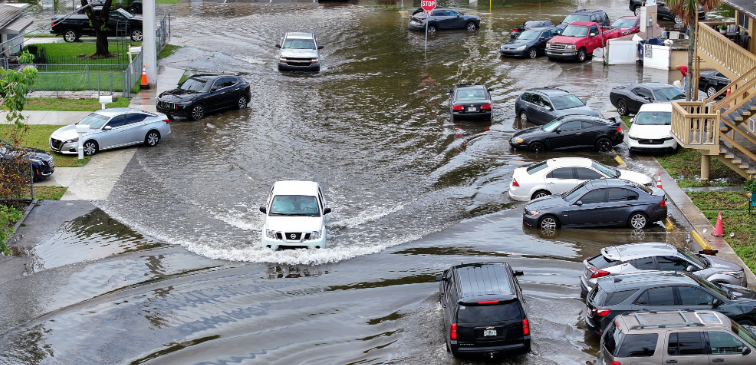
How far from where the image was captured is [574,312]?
693 inches

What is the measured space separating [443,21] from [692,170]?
29170 millimetres

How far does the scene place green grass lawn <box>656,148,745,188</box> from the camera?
26516 mm

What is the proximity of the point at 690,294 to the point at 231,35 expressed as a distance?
4161cm

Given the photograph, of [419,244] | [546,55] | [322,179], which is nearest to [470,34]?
[546,55]

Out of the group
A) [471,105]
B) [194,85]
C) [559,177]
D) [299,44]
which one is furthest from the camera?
[299,44]

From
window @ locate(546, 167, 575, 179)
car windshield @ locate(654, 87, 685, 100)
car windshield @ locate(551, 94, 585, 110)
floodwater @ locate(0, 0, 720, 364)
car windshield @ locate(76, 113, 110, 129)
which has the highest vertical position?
car windshield @ locate(654, 87, 685, 100)

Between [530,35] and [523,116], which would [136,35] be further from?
[523,116]

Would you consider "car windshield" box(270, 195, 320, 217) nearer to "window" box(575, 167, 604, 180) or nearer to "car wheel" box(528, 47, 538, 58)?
"window" box(575, 167, 604, 180)

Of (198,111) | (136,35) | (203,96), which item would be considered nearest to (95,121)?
(198,111)

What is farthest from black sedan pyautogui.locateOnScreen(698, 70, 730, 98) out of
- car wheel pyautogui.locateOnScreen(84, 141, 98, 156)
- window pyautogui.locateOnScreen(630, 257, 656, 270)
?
car wheel pyautogui.locateOnScreen(84, 141, 98, 156)

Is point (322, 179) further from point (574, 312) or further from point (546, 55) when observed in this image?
point (546, 55)

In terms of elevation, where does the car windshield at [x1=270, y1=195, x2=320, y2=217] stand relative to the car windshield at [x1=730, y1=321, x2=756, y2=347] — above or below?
above

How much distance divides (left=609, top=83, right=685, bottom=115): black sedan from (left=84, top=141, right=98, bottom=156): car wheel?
20.4 meters

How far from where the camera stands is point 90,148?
3008 centimetres
